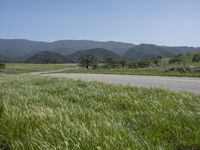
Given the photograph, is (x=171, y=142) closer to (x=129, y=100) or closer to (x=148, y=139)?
(x=148, y=139)

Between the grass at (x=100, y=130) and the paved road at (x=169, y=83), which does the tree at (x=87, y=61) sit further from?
the grass at (x=100, y=130)

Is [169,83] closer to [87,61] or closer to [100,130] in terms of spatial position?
[100,130]

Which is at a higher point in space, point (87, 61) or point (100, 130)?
point (100, 130)

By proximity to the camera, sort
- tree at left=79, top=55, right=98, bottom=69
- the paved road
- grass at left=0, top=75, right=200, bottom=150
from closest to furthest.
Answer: grass at left=0, top=75, right=200, bottom=150, the paved road, tree at left=79, top=55, right=98, bottom=69

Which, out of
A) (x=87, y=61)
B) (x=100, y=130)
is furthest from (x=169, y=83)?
(x=87, y=61)

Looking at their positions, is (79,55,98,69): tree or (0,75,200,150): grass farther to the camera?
(79,55,98,69): tree

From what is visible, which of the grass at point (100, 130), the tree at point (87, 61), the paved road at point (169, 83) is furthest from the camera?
the tree at point (87, 61)

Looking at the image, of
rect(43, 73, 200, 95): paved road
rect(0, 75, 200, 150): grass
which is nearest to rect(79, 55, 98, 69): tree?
rect(43, 73, 200, 95): paved road

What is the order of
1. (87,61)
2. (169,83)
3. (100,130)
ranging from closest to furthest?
(100,130), (169,83), (87,61)

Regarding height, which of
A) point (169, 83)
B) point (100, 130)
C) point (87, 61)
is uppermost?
point (100, 130)

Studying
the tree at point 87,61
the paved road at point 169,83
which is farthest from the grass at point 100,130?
the tree at point 87,61

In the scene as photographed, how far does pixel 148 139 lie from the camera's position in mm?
4590

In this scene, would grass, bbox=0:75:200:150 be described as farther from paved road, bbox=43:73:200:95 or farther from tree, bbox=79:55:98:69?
tree, bbox=79:55:98:69

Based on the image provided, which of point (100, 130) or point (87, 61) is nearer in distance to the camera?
point (100, 130)
